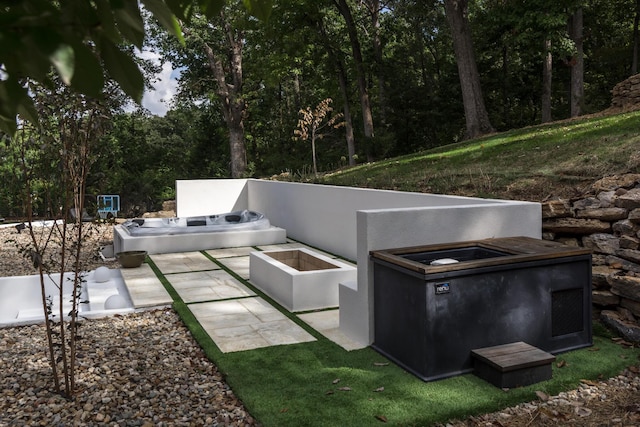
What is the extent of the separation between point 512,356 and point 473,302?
1.40ft

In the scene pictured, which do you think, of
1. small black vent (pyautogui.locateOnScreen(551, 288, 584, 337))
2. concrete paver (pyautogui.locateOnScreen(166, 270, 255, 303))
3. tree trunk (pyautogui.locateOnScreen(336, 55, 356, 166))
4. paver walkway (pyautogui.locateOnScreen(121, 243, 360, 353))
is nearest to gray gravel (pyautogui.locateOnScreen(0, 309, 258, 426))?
paver walkway (pyautogui.locateOnScreen(121, 243, 360, 353))

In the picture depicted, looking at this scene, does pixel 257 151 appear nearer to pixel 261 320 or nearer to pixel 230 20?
pixel 230 20

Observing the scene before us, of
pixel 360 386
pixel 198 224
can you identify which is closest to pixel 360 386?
pixel 360 386

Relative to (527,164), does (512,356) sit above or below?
below

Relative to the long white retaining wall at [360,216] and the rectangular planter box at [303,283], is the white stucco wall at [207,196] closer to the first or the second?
the long white retaining wall at [360,216]

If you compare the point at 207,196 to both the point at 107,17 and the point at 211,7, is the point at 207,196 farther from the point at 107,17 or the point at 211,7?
the point at 107,17

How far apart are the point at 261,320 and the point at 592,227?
3.22m

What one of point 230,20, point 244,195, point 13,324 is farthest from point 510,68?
point 13,324

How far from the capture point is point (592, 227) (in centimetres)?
505

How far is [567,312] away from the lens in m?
4.18

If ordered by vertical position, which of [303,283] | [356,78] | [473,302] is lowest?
[303,283]

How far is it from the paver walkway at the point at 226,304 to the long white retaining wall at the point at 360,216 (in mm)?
509

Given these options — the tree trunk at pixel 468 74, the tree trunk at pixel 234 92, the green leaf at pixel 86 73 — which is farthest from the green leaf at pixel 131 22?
the tree trunk at pixel 234 92

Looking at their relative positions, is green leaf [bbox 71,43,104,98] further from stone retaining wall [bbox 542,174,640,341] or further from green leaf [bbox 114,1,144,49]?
stone retaining wall [bbox 542,174,640,341]
